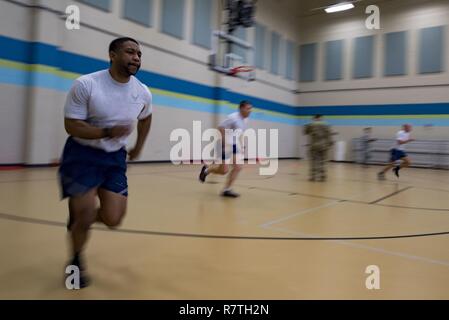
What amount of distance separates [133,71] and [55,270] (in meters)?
1.51

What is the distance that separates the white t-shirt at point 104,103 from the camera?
7.18 feet

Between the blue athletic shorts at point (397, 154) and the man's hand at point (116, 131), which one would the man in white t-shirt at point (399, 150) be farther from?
the man's hand at point (116, 131)

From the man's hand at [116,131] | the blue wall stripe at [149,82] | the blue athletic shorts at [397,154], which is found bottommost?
the man's hand at [116,131]

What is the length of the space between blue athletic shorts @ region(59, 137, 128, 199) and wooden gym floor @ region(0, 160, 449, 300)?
2.06 ft

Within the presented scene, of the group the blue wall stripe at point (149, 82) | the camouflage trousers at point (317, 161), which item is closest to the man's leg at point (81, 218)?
the camouflage trousers at point (317, 161)

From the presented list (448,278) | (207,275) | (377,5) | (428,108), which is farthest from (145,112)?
(377,5)

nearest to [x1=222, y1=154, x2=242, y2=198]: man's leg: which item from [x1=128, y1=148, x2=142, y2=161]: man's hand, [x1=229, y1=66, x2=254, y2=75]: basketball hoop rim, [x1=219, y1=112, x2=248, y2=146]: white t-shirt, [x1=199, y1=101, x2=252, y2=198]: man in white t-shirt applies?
[x1=199, y1=101, x2=252, y2=198]: man in white t-shirt

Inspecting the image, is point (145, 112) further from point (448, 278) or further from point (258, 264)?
point (448, 278)

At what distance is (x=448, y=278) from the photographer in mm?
2533

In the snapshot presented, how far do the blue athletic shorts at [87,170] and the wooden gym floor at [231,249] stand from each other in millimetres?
628

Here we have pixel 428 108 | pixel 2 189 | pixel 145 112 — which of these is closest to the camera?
pixel 145 112

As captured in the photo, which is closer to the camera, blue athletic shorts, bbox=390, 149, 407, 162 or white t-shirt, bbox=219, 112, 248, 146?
white t-shirt, bbox=219, 112, 248, 146

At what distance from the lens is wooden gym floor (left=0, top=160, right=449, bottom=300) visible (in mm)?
2246

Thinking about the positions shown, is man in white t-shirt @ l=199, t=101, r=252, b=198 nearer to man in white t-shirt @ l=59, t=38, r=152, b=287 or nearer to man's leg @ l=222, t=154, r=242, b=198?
man's leg @ l=222, t=154, r=242, b=198
